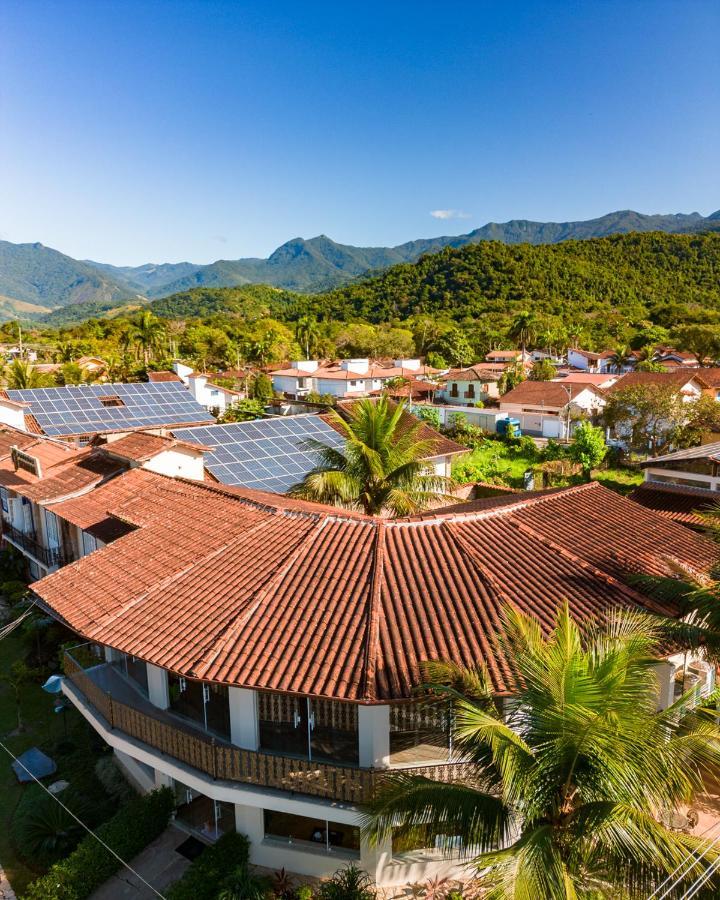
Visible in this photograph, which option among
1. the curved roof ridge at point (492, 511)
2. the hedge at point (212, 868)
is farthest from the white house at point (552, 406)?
the hedge at point (212, 868)

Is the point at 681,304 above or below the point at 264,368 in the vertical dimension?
above

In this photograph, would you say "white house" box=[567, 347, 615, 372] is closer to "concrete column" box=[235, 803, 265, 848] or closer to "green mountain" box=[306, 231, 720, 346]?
"green mountain" box=[306, 231, 720, 346]

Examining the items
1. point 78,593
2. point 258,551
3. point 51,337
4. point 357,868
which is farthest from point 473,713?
point 51,337

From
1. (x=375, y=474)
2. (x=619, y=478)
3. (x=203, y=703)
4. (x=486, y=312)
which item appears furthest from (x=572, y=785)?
(x=486, y=312)

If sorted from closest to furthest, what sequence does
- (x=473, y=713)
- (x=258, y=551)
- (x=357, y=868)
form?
(x=473, y=713), (x=357, y=868), (x=258, y=551)

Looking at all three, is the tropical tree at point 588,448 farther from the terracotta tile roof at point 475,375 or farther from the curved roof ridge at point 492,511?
the terracotta tile roof at point 475,375

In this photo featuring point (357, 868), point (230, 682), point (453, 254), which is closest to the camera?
point (230, 682)

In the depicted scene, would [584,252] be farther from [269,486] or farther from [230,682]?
[230,682]

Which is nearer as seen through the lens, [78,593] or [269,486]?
[78,593]
